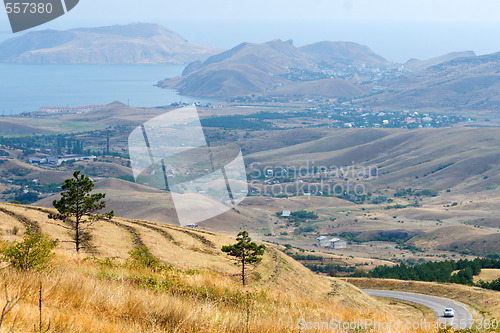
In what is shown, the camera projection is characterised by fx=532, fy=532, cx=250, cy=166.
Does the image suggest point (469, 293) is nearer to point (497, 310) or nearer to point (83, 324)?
point (497, 310)

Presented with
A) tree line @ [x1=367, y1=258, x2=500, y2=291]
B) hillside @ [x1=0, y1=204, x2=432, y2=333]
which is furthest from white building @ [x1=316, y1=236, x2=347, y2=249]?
hillside @ [x1=0, y1=204, x2=432, y2=333]

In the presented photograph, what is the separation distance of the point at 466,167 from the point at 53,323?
288 feet

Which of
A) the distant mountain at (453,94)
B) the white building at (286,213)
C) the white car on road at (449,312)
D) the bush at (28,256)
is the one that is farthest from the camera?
the distant mountain at (453,94)

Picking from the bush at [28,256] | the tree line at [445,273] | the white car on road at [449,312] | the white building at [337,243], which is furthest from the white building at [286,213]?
the bush at [28,256]

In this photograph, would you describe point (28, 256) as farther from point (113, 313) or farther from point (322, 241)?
point (322, 241)

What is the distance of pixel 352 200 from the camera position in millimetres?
77688

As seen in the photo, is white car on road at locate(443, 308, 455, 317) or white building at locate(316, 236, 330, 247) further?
white building at locate(316, 236, 330, 247)

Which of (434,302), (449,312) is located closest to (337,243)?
(434,302)

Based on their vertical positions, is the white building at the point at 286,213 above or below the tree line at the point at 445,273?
below

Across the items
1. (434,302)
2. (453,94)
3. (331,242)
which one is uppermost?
(453,94)

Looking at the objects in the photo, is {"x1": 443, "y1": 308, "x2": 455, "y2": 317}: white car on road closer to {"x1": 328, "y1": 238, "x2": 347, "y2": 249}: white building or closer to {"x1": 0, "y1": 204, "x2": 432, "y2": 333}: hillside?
{"x1": 0, "y1": 204, "x2": 432, "y2": 333}: hillside

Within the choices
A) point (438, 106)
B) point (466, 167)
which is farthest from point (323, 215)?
point (438, 106)

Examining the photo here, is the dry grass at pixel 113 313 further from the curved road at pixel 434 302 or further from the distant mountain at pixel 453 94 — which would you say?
the distant mountain at pixel 453 94

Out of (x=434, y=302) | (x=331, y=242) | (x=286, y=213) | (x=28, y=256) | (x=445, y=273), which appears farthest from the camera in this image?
(x=286, y=213)
